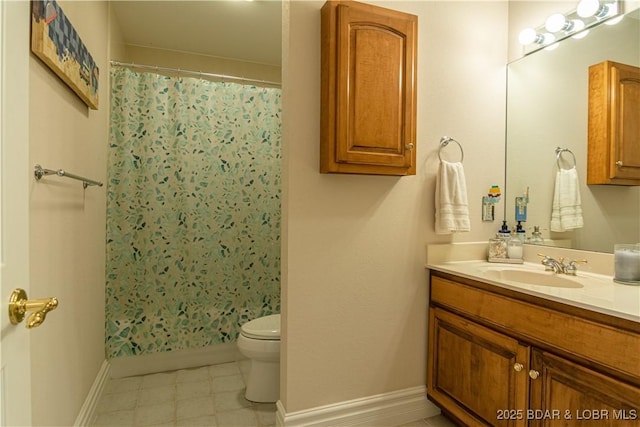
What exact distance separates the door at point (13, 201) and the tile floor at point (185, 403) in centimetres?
134

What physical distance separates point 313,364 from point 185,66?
9.10 ft

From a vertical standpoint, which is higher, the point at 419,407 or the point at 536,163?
the point at 536,163

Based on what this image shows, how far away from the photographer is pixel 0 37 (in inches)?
25.8

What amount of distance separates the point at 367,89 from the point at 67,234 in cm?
141

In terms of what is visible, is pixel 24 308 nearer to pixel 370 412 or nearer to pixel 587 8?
pixel 370 412

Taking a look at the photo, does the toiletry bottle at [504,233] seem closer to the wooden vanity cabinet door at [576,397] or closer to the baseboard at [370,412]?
the wooden vanity cabinet door at [576,397]

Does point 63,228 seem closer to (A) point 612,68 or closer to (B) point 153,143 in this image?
(B) point 153,143

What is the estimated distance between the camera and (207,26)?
9.14 ft

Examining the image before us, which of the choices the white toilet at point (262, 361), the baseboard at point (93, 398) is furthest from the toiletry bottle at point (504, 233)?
the baseboard at point (93, 398)

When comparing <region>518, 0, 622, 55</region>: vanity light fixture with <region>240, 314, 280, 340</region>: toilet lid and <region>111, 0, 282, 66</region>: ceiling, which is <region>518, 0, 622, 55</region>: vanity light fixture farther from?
<region>240, 314, 280, 340</region>: toilet lid

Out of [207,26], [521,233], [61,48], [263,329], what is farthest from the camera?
[207,26]

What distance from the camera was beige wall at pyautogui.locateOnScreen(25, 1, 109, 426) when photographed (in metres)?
1.21

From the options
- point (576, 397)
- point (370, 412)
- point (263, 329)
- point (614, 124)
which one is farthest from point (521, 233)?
point (263, 329)

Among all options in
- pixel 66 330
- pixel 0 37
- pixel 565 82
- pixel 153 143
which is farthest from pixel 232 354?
pixel 565 82
